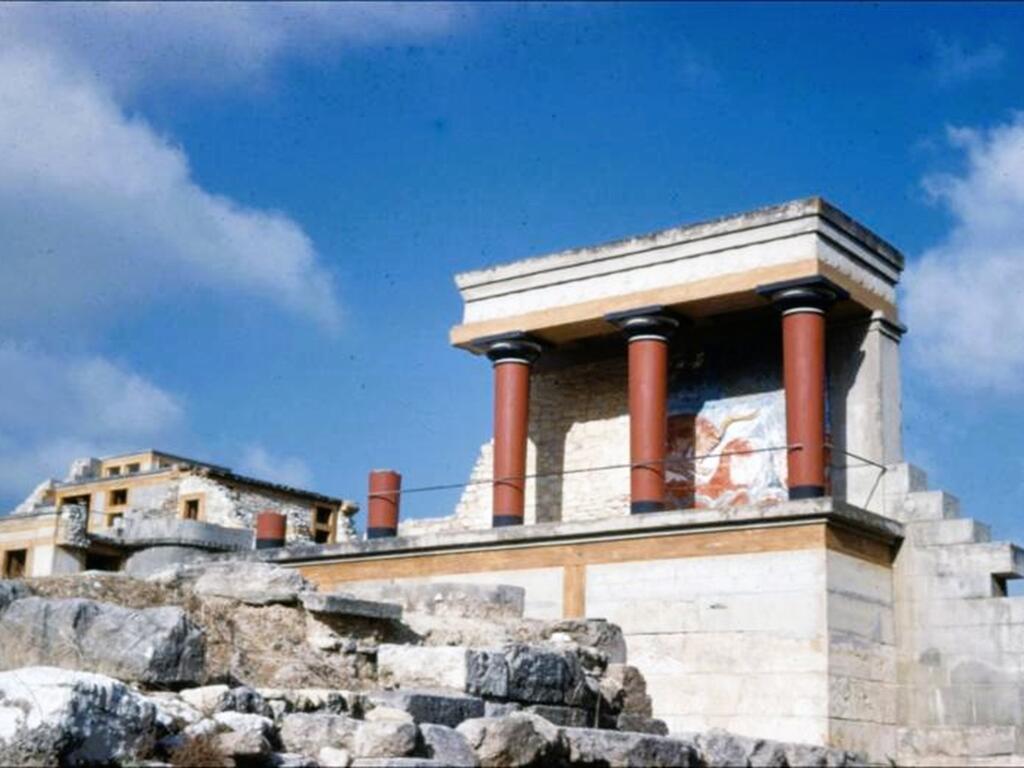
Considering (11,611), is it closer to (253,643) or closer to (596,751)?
(253,643)

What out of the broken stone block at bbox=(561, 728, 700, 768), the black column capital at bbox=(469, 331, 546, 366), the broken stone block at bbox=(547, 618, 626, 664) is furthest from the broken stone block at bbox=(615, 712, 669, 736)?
the black column capital at bbox=(469, 331, 546, 366)

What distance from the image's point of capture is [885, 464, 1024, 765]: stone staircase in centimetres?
1437

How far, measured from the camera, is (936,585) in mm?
15156

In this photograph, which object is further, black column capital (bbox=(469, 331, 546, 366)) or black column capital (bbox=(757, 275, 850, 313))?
black column capital (bbox=(469, 331, 546, 366))

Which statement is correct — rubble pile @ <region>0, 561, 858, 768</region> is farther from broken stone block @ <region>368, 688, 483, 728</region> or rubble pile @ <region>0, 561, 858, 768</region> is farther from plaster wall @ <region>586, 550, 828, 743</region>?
plaster wall @ <region>586, 550, 828, 743</region>

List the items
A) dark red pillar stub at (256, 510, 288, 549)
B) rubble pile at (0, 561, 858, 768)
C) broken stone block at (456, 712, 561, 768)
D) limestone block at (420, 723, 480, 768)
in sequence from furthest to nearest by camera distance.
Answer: dark red pillar stub at (256, 510, 288, 549) < broken stone block at (456, 712, 561, 768) < limestone block at (420, 723, 480, 768) < rubble pile at (0, 561, 858, 768)

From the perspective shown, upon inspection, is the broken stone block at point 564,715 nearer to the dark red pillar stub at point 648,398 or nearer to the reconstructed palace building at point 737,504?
the reconstructed palace building at point 737,504

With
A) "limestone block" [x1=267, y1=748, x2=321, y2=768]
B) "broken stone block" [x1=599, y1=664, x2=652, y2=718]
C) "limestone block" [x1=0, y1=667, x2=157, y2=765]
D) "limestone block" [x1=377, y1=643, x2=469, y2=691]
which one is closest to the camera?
"limestone block" [x1=0, y1=667, x2=157, y2=765]

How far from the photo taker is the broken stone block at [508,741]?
876cm

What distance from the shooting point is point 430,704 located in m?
9.75

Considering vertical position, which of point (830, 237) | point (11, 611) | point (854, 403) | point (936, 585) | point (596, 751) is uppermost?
point (830, 237)

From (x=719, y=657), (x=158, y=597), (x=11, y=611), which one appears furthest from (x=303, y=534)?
(x=11, y=611)

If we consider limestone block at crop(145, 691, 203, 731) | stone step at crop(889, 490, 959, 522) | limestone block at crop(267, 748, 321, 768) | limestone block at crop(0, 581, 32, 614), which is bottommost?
limestone block at crop(267, 748, 321, 768)

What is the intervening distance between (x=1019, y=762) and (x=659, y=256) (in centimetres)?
764
